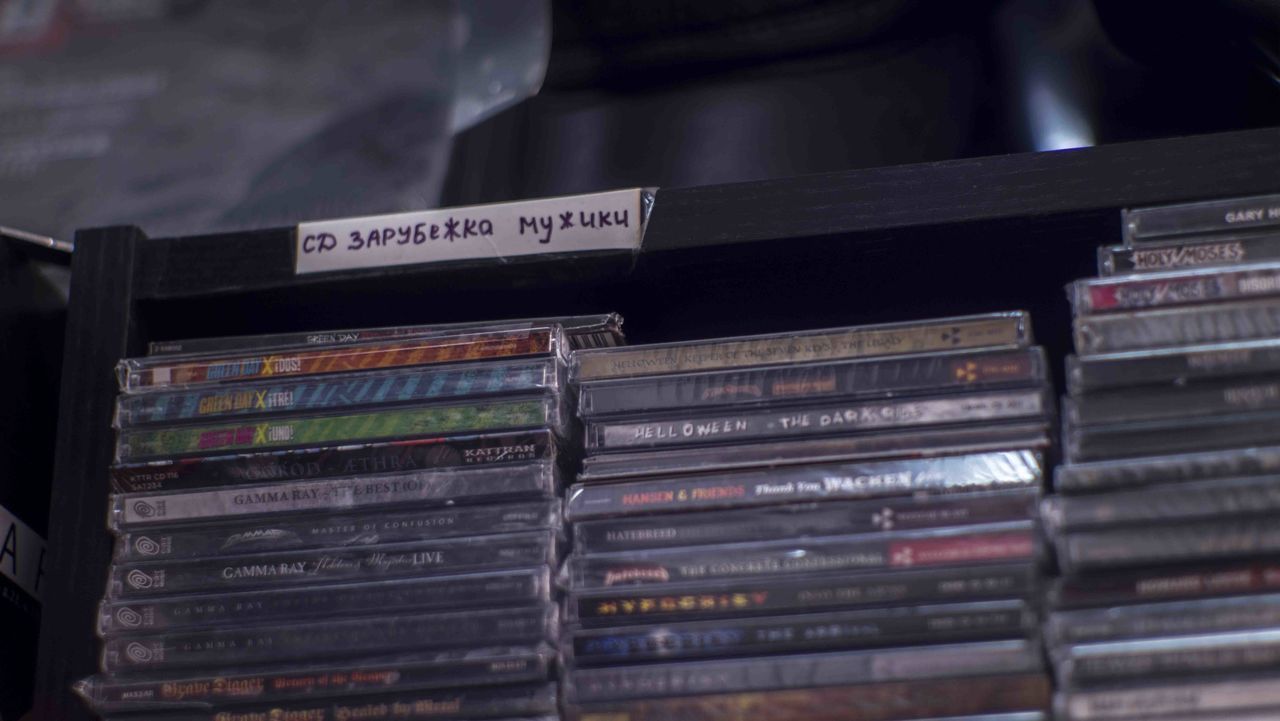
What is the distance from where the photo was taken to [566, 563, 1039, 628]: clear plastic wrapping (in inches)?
27.7

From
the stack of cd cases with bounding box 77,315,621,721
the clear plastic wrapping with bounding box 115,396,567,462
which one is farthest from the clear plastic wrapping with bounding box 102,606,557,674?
the clear plastic wrapping with bounding box 115,396,567,462

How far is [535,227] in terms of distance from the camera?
0.86 meters

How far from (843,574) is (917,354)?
0.14m

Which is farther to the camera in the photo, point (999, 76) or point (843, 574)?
point (999, 76)

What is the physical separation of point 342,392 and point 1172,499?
0.49 metres

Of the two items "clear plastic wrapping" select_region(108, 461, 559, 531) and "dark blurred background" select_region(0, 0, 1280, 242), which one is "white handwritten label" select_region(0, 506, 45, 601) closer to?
"clear plastic wrapping" select_region(108, 461, 559, 531)

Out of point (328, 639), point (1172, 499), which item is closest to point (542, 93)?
point (328, 639)

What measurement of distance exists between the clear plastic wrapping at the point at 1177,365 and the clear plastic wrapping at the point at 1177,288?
30mm

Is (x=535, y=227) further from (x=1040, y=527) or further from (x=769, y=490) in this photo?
(x=1040, y=527)

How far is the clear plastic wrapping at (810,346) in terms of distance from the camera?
0.77 metres

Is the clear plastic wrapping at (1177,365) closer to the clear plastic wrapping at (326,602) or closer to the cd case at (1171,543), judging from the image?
the cd case at (1171,543)

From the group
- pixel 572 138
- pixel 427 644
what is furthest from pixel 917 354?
pixel 572 138

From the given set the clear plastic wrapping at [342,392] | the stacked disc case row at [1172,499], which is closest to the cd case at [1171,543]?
the stacked disc case row at [1172,499]

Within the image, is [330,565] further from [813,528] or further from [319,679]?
[813,528]
